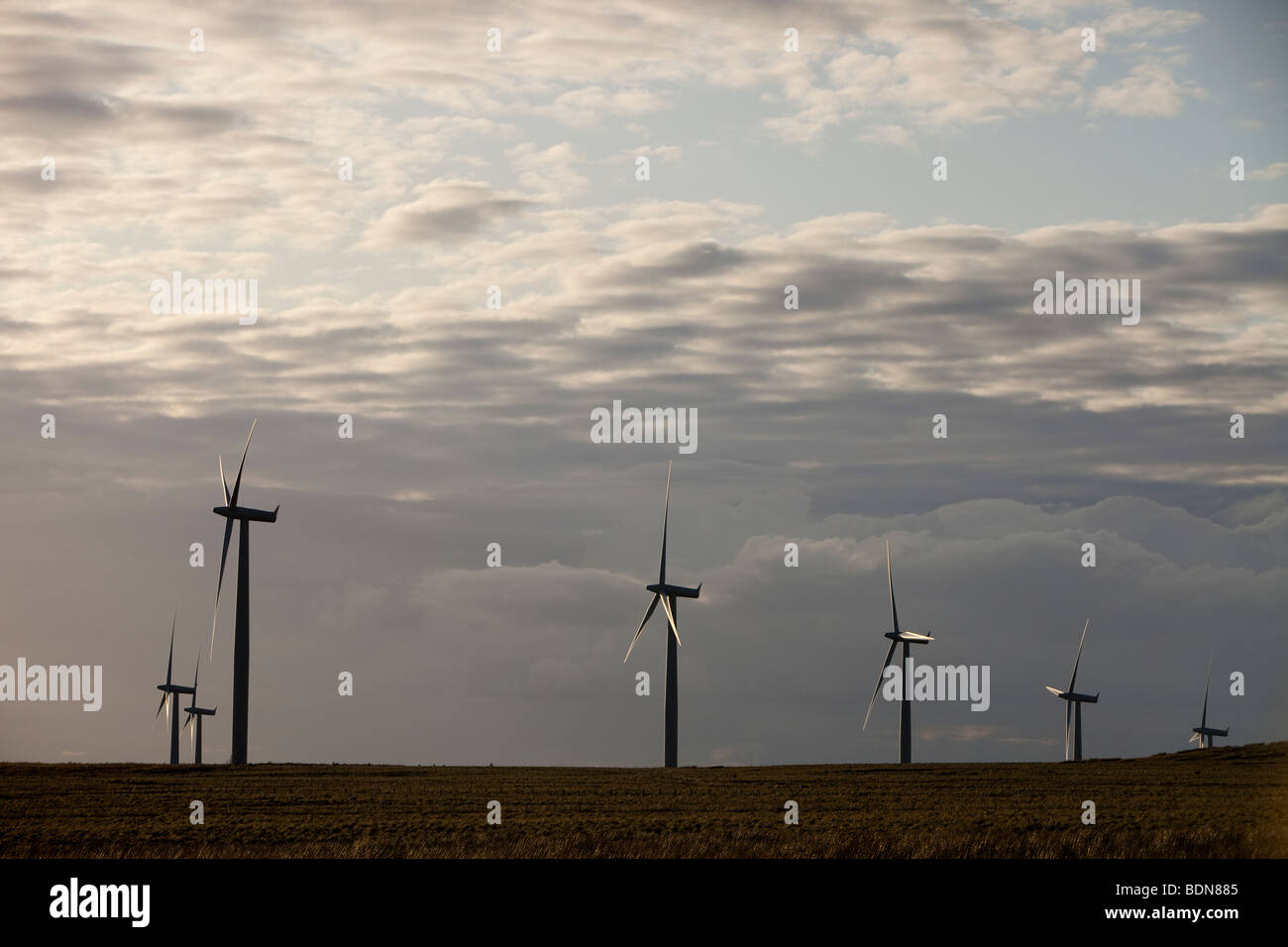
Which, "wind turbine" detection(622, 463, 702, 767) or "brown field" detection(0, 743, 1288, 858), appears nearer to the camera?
"brown field" detection(0, 743, 1288, 858)

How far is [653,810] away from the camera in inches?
2547

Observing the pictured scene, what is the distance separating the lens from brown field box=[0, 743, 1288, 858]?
140 feet

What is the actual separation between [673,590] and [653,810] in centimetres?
5712

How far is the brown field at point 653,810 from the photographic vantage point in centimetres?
4272

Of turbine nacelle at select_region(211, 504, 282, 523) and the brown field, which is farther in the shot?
turbine nacelle at select_region(211, 504, 282, 523)

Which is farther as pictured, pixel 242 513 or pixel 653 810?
pixel 242 513

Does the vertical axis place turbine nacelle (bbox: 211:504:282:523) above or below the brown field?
above

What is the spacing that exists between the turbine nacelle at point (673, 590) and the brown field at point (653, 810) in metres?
19.2

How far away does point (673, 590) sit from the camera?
399ft

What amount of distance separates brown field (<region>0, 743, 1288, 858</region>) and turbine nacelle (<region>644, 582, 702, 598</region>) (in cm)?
1917

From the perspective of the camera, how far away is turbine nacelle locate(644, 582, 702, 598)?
4727 inches
